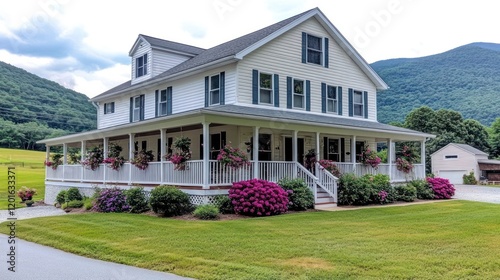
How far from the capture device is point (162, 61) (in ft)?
78.0

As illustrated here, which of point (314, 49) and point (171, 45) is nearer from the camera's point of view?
point (314, 49)

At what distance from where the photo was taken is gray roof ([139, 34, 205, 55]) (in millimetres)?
23750

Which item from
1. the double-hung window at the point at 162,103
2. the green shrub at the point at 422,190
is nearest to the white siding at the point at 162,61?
the double-hung window at the point at 162,103

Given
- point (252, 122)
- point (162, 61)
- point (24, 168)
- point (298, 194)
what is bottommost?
point (298, 194)

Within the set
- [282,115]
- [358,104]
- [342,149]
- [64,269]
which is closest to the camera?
[64,269]

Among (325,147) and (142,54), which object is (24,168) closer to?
(142,54)

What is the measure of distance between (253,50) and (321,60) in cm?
450

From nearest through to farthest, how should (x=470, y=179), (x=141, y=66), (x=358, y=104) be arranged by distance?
(x=358, y=104) → (x=141, y=66) → (x=470, y=179)

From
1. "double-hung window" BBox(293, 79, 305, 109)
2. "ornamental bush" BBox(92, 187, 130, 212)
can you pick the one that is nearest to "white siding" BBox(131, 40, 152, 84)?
"double-hung window" BBox(293, 79, 305, 109)

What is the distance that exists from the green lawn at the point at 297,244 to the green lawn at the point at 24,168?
76.6ft

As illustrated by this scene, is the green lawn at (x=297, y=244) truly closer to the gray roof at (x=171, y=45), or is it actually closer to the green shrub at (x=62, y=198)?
the green shrub at (x=62, y=198)

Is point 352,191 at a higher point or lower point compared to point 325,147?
lower

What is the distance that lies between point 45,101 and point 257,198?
3327 centimetres

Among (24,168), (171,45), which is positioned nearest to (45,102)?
(24,168)
